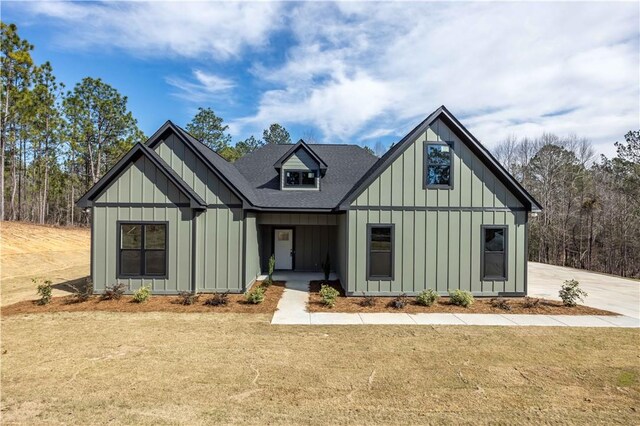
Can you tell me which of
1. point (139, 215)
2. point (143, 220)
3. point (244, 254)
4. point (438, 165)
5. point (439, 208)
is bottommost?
point (244, 254)

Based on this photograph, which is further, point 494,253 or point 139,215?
point 494,253

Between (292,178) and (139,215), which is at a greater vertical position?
(292,178)

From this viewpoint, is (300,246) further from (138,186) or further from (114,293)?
(114,293)

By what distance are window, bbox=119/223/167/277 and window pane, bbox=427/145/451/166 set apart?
9540 millimetres

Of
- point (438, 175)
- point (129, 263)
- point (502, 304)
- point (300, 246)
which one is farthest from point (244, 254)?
point (502, 304)

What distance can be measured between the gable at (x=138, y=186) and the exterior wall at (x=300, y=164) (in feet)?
18.3

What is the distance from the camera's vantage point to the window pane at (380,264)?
11.7 meters

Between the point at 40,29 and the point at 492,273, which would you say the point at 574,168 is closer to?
the point at 492,273

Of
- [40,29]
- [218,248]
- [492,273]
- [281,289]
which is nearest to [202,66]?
[40,29]

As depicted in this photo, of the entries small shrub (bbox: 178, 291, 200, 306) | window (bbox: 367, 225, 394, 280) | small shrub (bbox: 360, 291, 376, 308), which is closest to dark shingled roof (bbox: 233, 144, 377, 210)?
window (bbox: 367, 225, 394, 280)

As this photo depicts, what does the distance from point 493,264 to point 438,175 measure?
3711mm

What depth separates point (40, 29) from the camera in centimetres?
1266

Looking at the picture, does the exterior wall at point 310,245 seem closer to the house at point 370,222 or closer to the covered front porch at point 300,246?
the covered front porch at point 300,246

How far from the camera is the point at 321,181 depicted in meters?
16.6
